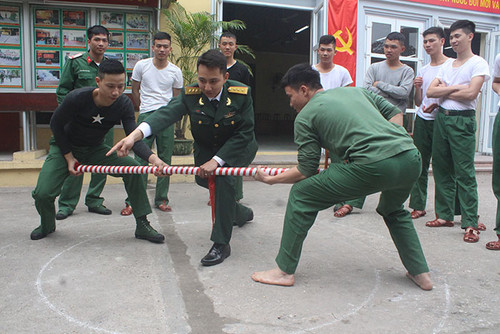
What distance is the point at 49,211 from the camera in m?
3.94

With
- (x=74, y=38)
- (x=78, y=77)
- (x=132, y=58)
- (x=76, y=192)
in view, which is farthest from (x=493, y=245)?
(x=74, y=38)

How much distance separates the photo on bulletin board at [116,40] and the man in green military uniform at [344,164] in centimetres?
535

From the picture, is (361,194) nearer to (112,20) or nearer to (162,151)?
(162,151)

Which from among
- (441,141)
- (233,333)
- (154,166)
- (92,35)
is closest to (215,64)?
(154,166)

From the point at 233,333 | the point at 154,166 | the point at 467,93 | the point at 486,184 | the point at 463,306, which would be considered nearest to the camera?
the point at 233,333

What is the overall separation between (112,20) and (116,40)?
0.33 meters

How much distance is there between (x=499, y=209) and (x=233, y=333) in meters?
2.79

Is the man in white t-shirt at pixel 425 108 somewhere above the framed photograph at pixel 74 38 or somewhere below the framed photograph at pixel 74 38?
below

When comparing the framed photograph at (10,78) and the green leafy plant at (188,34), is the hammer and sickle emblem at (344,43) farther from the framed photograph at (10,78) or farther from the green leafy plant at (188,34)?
the framed photograph at (10,78)

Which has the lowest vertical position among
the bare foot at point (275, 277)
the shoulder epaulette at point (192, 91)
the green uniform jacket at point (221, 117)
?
the bare foot at point (275, 277)

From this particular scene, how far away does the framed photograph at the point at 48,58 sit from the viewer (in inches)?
288

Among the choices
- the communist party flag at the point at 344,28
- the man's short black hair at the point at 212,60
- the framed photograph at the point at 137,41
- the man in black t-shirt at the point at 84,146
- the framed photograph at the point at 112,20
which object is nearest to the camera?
the man's short black hair at the point at 212,60

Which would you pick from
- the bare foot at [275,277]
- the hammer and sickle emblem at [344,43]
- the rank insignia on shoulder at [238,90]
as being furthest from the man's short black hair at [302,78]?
the hammer and sickle emblem at [344,43]

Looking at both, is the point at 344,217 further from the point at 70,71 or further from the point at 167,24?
the point at 167,24
